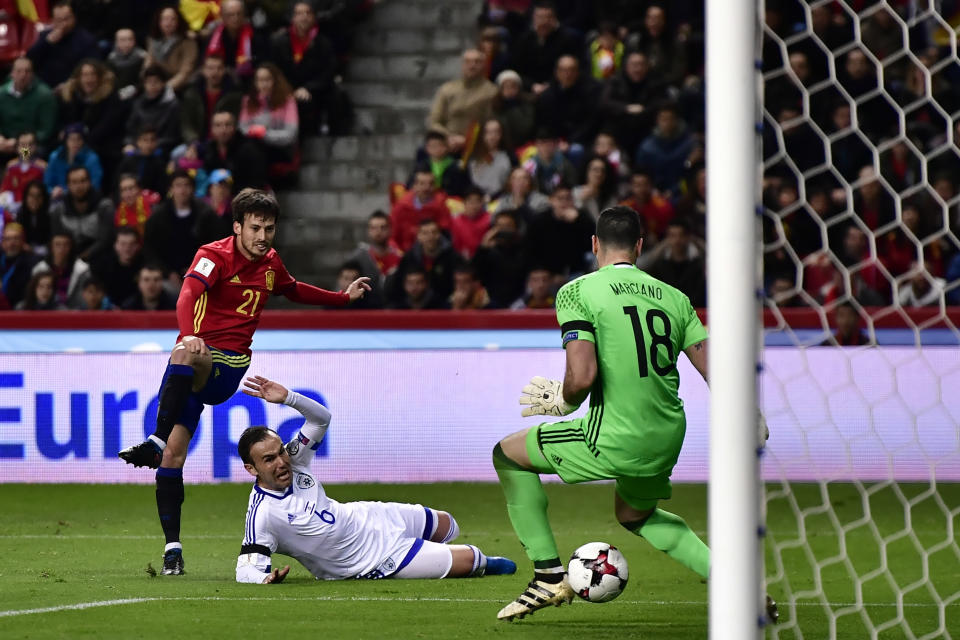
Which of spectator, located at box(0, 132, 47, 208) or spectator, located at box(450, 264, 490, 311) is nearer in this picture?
spectator, located at box(450, 264, 490, 311)

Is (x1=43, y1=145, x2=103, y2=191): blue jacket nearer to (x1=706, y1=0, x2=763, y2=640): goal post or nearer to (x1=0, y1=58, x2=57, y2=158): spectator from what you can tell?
(x1=0, y1=58, x2=57, y2=158): spectator

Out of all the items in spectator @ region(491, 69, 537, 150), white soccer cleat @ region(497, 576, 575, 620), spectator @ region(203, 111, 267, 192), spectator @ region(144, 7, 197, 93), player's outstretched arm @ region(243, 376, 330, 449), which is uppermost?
spectator @ region(144, 7, 197, 93)

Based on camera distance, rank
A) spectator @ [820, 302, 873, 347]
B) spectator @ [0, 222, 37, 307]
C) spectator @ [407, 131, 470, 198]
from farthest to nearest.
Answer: spectator @ [407, 131, 470, 198]
spectator @ [0, 222, 37, 307]
spectator @ [820, 302, 873, 347]

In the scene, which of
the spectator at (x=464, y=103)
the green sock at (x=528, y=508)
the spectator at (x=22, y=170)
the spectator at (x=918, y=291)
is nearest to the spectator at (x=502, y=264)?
the spectator at (x=464, y=103)

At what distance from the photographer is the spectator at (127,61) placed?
14.2m

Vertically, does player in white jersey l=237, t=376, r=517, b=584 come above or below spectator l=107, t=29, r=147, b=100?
below

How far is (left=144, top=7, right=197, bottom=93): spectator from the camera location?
46.3 feet

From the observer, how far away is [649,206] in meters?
12.6

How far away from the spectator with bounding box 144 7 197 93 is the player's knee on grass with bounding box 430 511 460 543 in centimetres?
807

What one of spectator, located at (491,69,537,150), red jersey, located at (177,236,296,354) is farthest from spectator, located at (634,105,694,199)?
red jersey, located at (177,236,296,354)

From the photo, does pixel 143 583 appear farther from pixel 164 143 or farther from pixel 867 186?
pixel 164 143

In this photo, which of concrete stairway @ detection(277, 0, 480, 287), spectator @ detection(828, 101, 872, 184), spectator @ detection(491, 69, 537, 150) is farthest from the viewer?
concrete stairway @ detection(277, 0, 480, 287)

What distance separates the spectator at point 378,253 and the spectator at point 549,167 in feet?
4.54

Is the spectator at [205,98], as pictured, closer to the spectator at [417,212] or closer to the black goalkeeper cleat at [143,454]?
the spectator at [417,212]
